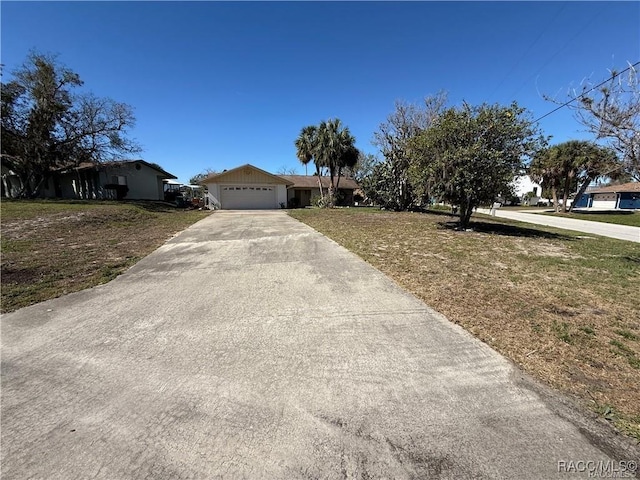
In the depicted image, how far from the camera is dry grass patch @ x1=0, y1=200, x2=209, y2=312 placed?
5.23 m

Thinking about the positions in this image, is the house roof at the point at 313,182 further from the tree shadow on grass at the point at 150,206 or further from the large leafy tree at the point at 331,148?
the tree shadow on grass at the point at 150,206

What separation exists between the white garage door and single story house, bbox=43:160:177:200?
8221 mm

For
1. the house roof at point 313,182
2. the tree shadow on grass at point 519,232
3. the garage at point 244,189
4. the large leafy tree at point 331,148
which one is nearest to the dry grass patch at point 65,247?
the garage at point 244,189

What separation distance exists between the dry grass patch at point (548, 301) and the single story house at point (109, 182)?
25.7 meters

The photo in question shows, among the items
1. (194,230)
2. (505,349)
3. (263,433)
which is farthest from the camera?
(194,230)

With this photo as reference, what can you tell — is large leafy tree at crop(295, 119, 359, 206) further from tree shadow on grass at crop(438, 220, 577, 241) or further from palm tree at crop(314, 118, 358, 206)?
tree shadow on grass at crop(438, 220, 577, 241)

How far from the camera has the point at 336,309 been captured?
13.5 ft

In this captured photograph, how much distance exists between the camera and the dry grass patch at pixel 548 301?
2.61 meters

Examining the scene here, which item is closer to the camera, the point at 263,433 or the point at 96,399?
the point at 263,433

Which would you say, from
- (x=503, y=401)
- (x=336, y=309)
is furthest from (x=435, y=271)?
(x=503, y=401)

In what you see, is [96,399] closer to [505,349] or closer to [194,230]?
[505,349]

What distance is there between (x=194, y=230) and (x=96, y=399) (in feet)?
34.0

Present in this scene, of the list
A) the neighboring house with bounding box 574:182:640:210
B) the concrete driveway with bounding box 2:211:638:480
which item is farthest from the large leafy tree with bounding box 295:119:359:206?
the neighboring house with bounding box 574:182:640:210

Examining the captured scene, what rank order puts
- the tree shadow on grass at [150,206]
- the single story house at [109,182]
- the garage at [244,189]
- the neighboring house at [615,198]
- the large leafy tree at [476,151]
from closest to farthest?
the large leafy tree at [476,151]
the tree shadow on grass at [150,206]
the garage at [244,189]
the single story house at [109,182]
the neighboring house at [615,198]
